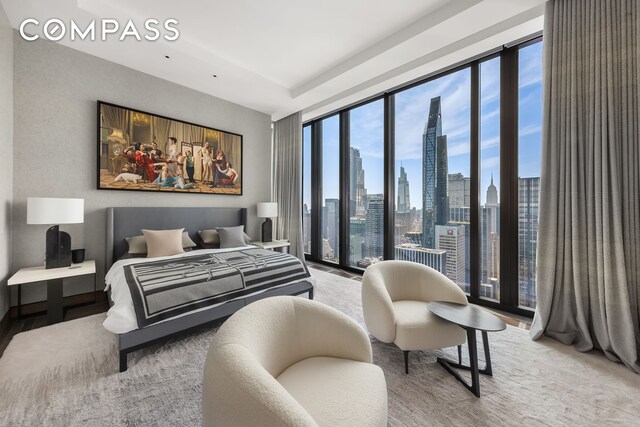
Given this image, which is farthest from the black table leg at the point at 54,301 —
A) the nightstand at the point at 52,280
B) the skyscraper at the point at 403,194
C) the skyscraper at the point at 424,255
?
the skyscraper at the point at 403,194

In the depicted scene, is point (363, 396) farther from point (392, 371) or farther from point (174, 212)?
point (174, 212)

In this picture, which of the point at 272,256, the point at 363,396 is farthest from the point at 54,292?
the point at 363,396

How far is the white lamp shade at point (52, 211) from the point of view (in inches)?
96.0

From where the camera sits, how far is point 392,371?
185 centimetres

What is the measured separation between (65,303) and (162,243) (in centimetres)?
126

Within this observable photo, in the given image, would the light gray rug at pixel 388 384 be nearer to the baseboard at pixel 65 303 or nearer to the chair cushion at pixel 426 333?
the chair cushion at pixel 426 333

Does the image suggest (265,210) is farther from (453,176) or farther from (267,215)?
(453,176)

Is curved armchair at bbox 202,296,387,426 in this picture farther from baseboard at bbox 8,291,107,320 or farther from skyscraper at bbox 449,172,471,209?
baseboard at bbox 8,291,107,320

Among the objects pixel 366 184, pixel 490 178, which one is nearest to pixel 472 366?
pixel 490 178

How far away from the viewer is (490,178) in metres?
3.00

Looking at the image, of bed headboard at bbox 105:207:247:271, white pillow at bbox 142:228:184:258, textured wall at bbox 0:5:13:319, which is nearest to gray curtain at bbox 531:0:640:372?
white pillow at bbox 142:228:184:258

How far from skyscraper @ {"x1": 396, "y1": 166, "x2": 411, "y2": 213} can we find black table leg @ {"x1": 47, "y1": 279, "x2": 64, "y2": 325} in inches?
166

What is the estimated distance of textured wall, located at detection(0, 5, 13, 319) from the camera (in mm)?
2414

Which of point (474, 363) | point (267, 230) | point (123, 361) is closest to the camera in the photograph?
point (474, 363)
